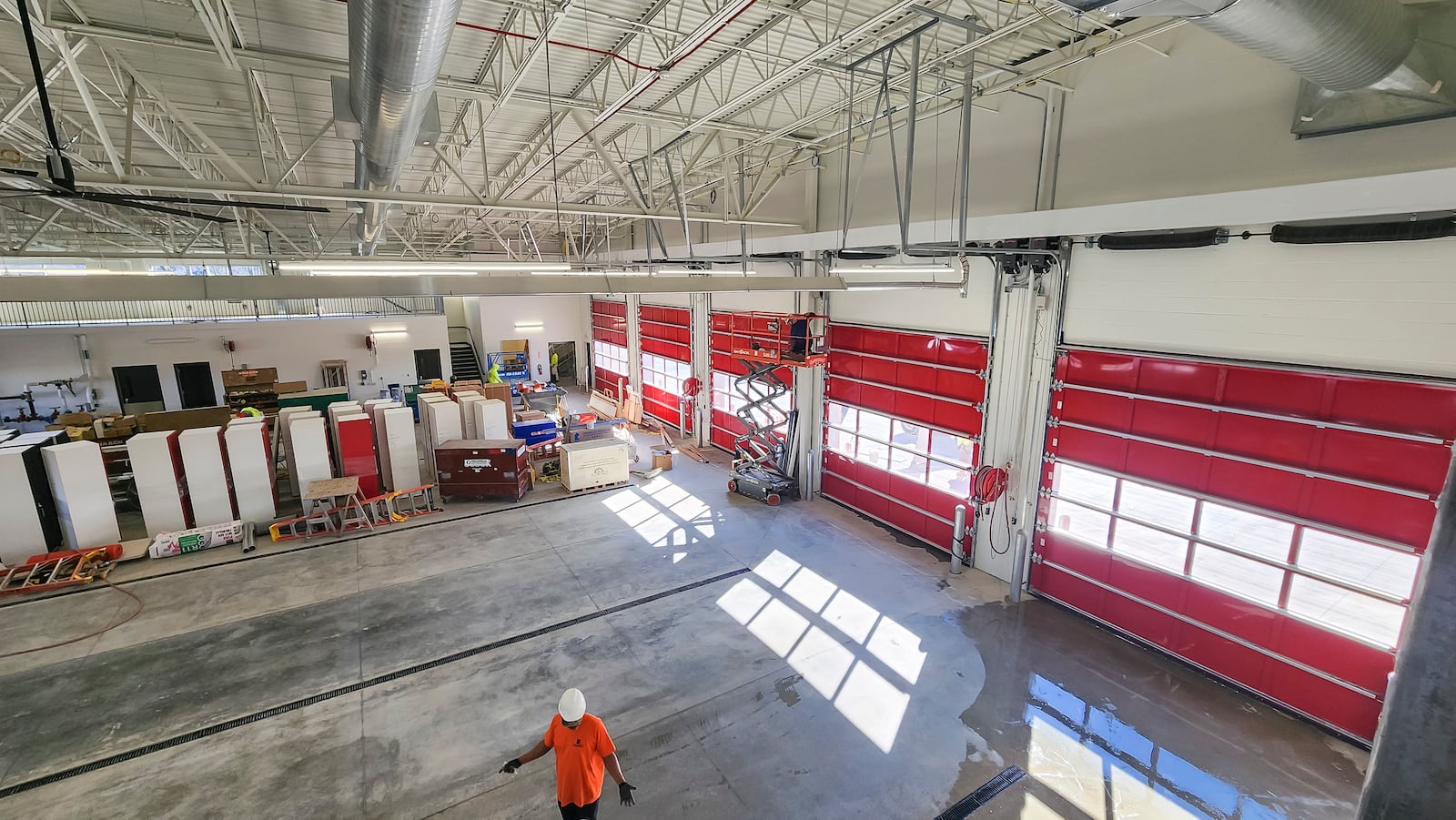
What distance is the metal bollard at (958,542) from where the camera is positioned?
994 cm

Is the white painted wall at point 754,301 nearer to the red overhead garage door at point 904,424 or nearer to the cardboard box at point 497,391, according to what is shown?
the red overhead garage door at point 904,424

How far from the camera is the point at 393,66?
3736 mm

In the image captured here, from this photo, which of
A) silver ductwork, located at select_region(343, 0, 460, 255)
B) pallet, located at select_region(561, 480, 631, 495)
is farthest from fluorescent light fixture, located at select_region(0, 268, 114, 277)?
pallet, located at select_region(561, 480, 631, 495)

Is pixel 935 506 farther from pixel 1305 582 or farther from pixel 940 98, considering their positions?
pixel 940 98

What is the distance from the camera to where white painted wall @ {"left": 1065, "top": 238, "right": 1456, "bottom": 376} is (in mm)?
5789

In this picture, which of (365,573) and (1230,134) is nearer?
(1230,134)

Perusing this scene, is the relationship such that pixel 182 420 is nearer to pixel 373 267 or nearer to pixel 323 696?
pixel 373 267

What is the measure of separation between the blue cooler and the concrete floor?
5.58 meters

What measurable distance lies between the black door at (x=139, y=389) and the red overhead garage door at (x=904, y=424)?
19.2 m

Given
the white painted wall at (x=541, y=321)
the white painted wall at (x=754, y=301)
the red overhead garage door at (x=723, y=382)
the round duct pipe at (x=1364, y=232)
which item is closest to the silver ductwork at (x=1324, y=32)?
the round duct pipe at (x=1364, y=232)

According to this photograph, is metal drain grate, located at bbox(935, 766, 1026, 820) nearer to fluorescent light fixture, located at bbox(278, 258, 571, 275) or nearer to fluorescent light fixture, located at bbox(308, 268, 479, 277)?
fluorescent light fixture, located at bbox(308, 268, 479, 277)

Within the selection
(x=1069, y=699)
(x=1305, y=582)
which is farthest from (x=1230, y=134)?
(x=1069, y=699)

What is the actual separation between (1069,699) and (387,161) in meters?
9.54

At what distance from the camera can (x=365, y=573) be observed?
33.1 feet
